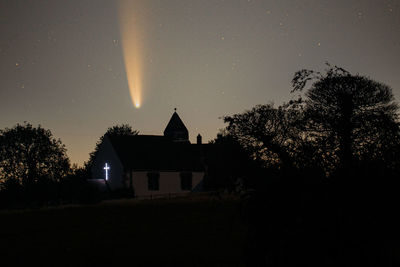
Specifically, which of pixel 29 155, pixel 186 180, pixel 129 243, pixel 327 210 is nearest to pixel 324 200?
pixel 327 210

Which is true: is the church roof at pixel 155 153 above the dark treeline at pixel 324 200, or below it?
above

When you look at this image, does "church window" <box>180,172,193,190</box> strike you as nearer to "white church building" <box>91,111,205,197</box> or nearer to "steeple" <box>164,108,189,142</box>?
"white church building" <box>91,111,205,197</box>

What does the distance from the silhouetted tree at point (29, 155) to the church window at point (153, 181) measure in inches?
926

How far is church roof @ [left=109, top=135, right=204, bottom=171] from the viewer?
189 ft

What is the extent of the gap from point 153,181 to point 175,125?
3168cm

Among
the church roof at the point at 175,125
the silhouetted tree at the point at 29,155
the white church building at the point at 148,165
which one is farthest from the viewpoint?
the church roof at the point at 175,125

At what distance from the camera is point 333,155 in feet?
22.6

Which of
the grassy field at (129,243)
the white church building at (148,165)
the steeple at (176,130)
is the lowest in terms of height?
the grassy field at (129,243)

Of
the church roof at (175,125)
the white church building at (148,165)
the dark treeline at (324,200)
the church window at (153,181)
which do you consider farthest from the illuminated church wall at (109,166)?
the dark treeline at (324,200)

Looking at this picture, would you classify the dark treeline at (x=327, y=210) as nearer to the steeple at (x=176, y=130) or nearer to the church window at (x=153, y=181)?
the church window at (x=153, y=181)

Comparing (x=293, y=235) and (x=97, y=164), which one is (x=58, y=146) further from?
(x=293, y=235)

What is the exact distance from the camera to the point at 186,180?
199 feet

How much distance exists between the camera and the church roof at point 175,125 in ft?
289

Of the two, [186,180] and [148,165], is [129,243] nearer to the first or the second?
[148,165]
